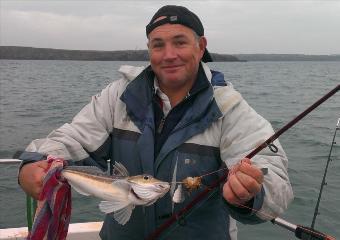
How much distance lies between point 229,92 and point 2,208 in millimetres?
10032

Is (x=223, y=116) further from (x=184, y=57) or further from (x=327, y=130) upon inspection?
(x=327, y=130)

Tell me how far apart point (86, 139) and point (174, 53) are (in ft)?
3.54

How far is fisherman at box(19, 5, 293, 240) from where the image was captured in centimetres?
348

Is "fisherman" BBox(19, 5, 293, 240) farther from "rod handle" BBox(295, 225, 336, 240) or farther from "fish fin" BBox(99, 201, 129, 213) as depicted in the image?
"rod handle" BBox(295, 225, 336, 240)

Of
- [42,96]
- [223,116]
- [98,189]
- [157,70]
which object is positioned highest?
[157,70]

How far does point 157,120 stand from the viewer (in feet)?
12.6

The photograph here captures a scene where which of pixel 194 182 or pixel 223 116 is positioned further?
pixel 223 116

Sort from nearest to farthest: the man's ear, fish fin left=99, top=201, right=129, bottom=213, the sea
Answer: fish fin left=99, top=201, right=129, bottom=213, the man's ear, the sea

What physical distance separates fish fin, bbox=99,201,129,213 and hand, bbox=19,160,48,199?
0.54 m

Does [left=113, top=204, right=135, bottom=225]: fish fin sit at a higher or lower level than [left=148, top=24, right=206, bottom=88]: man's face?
lower

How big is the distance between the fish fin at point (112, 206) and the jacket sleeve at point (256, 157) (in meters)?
0.79

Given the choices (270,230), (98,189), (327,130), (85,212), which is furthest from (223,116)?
(327,130)

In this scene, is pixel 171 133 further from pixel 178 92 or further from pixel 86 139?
pixel 86 139

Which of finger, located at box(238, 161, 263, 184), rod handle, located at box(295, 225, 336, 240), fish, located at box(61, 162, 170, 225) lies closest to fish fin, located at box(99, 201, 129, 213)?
fish, located at box(61, 162, 170, 225)
